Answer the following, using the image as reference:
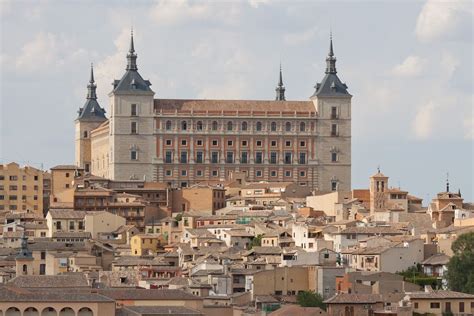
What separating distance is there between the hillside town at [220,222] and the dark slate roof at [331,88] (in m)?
0.15

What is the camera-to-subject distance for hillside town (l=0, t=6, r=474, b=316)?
291ft

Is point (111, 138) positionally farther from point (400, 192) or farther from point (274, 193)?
point (400, 192)

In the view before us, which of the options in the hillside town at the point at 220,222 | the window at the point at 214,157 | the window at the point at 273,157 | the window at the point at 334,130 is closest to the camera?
the hillside town at the point at 220,222

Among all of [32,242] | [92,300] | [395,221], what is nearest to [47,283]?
[92,300]

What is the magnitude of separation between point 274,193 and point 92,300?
66274 mm

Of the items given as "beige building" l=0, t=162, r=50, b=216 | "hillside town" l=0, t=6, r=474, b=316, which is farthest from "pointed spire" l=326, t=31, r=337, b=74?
"beige building" l=0, t=162, r=50, b=216

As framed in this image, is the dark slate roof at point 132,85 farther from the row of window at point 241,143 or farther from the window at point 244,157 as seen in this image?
the window at point 244,157

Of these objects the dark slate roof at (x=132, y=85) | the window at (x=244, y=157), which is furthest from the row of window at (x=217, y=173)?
the dark slate roof at (x=132, y=85)

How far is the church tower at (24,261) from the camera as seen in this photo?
101 meters

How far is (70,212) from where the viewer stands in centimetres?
12900

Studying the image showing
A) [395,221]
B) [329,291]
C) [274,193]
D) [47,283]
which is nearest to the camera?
[47,283]

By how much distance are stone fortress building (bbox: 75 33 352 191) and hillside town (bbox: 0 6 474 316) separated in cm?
11

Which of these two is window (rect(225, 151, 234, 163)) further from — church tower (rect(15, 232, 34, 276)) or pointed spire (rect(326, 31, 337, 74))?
church tower (rect(15, 232, 34, 276))

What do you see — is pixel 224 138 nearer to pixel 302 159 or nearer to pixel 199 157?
pixel 199 157
